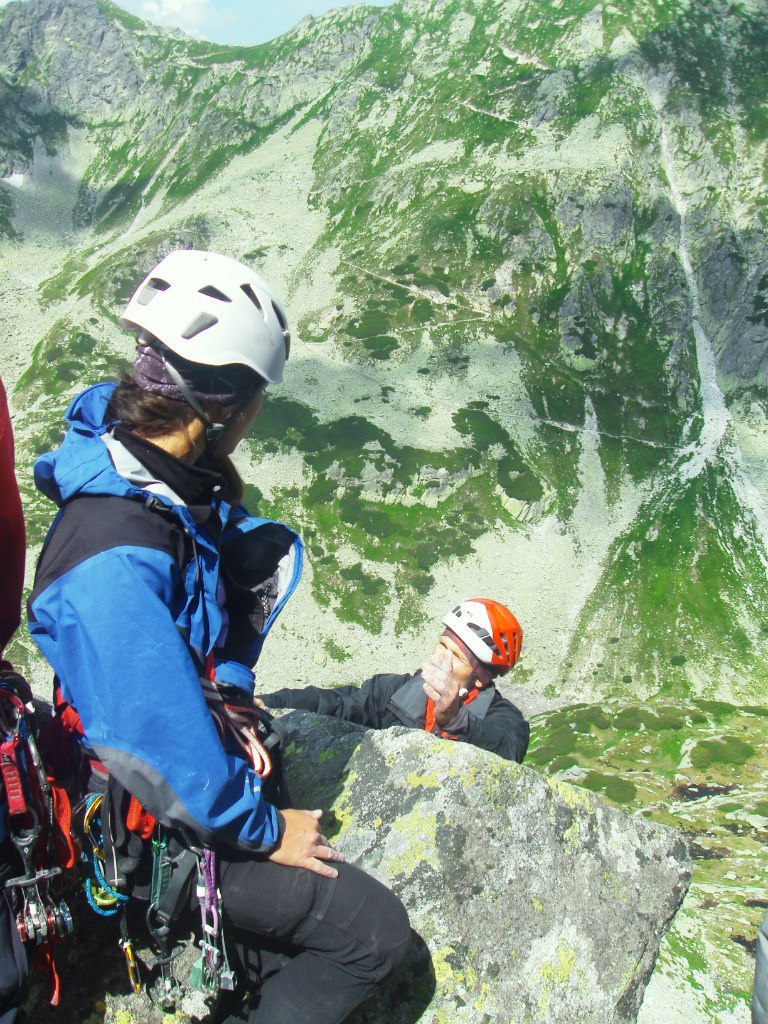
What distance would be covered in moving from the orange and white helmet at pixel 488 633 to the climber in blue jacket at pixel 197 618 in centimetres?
515

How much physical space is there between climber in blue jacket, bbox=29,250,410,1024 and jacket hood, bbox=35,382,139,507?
16mm

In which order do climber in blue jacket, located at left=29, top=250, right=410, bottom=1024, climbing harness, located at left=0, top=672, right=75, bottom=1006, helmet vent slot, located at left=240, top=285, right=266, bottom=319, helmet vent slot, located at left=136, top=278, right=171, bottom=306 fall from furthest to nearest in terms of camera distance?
1. helmet vent slot, located at left=240, top=285, right=266, bottom=319
2. helmet vent slot, located at left=136, top=278, right=171, bottom=306
3. climbing harness, located at left=0, top=672, right=75, bottom=1006
4. climber in blue jacket, located at left=29, top=250, right=410, bottom=1024

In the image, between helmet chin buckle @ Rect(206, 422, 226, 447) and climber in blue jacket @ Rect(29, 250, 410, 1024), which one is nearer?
climber in blue jacket @ Rect(29, 250, 410, 1024)

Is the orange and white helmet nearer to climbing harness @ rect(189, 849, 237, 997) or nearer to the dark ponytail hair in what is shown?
climbing harness @ rect(189, 849, 237, 997)

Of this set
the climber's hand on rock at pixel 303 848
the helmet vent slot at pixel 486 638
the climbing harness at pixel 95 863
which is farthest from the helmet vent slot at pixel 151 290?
the helmet vent slot at pixel 486 638

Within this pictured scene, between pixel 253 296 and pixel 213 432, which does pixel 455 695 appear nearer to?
pixel 213 432

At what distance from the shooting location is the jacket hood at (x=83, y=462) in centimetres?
478

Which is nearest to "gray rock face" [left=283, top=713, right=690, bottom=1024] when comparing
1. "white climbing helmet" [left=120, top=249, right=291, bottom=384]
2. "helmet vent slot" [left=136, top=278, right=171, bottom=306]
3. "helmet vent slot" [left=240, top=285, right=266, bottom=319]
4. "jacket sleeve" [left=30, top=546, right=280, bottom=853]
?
"jacket sleeve" [left=30, top=546, right=280, bottom=853]

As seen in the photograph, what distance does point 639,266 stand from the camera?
13388 cm

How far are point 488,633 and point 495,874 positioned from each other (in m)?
4.17

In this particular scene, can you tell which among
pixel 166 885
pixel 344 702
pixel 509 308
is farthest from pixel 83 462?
pixel 509 308

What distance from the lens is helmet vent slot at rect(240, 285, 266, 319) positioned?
6332mm

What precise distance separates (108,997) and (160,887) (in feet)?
5.97

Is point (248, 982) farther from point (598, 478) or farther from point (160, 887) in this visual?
point (598, 478)
